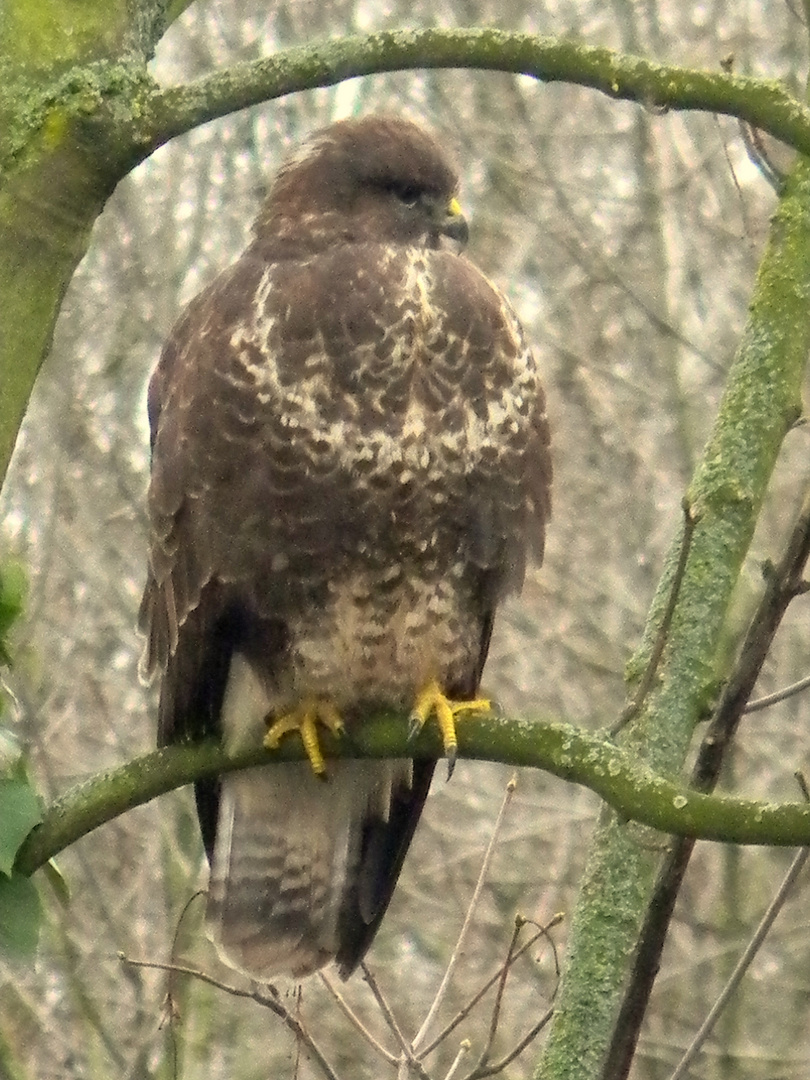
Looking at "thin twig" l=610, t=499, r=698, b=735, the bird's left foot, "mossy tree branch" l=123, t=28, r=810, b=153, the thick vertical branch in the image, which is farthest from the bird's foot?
"mossy tree branch" l=123, t=28, r=810, b=153

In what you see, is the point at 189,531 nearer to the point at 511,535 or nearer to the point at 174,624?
the point at 174,624

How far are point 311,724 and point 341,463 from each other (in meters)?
0.48

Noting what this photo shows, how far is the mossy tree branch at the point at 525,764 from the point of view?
1965mm

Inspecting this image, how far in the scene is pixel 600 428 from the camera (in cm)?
821

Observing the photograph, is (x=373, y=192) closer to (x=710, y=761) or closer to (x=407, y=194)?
(x=407, y=194)

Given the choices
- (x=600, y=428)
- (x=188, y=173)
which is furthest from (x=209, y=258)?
(x=600, y=428)

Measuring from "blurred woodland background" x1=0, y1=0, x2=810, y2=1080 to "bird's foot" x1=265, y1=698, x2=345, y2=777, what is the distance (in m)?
3.98

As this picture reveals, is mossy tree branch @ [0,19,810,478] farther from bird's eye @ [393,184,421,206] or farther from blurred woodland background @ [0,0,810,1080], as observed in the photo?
blurred woodland background @ [0,0,810,1080]

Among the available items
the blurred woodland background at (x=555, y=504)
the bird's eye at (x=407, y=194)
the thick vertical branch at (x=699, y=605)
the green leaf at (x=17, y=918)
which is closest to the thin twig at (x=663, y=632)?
the thick vertical branch at (x=699, y=605)

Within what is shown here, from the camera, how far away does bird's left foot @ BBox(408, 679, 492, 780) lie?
2648 millimetres

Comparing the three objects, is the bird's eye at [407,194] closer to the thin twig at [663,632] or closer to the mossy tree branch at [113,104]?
the mossy tree branch at [113,104]

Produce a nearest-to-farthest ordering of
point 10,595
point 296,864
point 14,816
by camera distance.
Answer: point 14,816, point 10,595, point 296,864

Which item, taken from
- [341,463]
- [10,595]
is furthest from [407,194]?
[10,595]

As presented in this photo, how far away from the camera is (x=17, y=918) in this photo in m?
2.37
